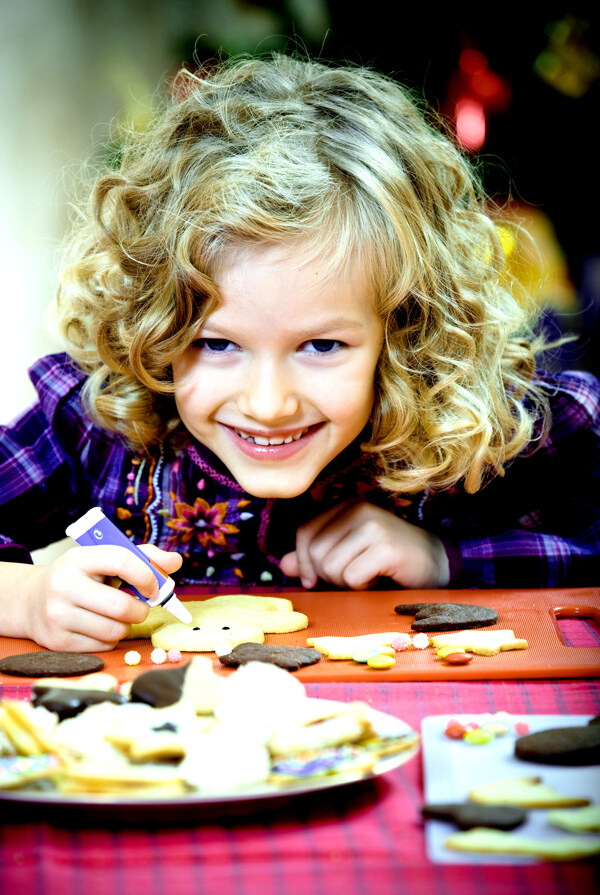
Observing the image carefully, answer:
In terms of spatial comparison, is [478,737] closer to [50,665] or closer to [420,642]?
[420,642]

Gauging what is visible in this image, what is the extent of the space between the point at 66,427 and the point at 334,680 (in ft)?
2.03

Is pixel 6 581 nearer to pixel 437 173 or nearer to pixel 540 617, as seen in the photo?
pixel 540 617

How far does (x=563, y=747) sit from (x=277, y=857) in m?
0.19

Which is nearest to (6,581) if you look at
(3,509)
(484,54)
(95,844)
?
(3,509)

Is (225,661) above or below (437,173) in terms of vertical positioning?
below

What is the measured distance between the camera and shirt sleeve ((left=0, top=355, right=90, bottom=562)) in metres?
1.16

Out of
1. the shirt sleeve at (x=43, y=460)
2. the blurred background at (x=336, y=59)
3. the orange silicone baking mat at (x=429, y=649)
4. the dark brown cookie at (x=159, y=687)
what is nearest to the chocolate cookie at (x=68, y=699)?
the dark brown cookie at (x=159, y=687)

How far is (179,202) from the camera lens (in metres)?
0.97

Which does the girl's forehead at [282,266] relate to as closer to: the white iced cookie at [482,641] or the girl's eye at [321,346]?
the girl's eye at [321,346]

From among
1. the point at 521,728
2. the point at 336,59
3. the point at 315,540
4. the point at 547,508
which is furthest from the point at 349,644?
the point at 336,59

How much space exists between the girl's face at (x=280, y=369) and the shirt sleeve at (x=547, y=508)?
27cm

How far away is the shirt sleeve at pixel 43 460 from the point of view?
116cm

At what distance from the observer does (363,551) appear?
109cm

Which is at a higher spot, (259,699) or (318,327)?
(318,327)
